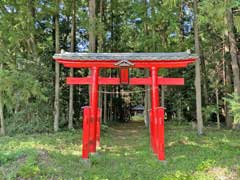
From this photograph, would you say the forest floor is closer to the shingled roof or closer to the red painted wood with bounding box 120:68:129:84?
Answer: the red painted wood with bounding box 120:68:129:84

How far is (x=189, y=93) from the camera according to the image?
1709 centimetres

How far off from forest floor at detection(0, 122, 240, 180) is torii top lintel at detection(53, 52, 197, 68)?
252 centimetres

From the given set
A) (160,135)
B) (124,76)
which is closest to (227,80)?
(124,76)

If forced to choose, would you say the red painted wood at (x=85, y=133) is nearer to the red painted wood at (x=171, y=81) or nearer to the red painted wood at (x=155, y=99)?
the red painted wood at (x=155, y=99)

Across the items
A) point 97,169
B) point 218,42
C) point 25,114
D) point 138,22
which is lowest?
point 97,169

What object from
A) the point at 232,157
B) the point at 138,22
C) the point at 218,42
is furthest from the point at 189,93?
the point at 232,157

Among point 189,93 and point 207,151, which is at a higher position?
point 189,93

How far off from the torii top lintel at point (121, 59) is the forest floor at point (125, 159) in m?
2.52

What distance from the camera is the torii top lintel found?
8.74 metres

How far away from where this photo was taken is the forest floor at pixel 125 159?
20.8ft

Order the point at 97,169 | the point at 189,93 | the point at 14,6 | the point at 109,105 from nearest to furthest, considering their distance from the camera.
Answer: the point at 97,169, the point at 14,6, the point at 189,93, the point at 109,105

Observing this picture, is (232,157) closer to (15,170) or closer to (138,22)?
(15,170)

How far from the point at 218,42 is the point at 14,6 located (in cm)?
976

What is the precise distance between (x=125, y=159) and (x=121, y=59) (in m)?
2.71
